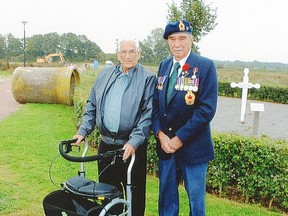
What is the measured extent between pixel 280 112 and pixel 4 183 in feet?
45.1

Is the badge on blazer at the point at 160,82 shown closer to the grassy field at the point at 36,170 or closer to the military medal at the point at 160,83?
the military medal at the point at 160,83

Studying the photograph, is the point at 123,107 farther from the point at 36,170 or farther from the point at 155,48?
the point at 155,48

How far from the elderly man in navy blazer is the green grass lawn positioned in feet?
3.48

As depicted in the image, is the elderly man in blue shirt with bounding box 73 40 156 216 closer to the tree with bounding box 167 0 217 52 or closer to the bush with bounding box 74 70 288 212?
the bush with bounding box 74 70 288 212

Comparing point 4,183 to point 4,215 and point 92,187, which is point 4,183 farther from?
point 92,187

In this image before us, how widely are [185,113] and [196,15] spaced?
1640cm

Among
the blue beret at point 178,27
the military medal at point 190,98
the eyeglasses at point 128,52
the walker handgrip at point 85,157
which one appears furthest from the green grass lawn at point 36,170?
the blue beret at point 178,27

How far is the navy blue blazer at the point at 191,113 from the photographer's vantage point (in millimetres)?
2914

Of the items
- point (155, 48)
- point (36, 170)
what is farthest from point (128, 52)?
point (155, 48)

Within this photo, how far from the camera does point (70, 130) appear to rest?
855 cm

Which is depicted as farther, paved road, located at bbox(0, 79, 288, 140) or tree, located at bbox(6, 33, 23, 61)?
tree, located at bbox(6, 33, 23, 61)

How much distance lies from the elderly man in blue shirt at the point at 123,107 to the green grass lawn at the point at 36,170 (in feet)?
1.87

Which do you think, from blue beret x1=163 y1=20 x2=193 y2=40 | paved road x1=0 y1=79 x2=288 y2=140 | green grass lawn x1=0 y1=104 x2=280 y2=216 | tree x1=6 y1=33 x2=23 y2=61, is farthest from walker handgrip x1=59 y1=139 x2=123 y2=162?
tree x1=6 y1=33 x2=23 y2=61

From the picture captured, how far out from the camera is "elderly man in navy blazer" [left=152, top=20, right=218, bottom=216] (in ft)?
9.64
